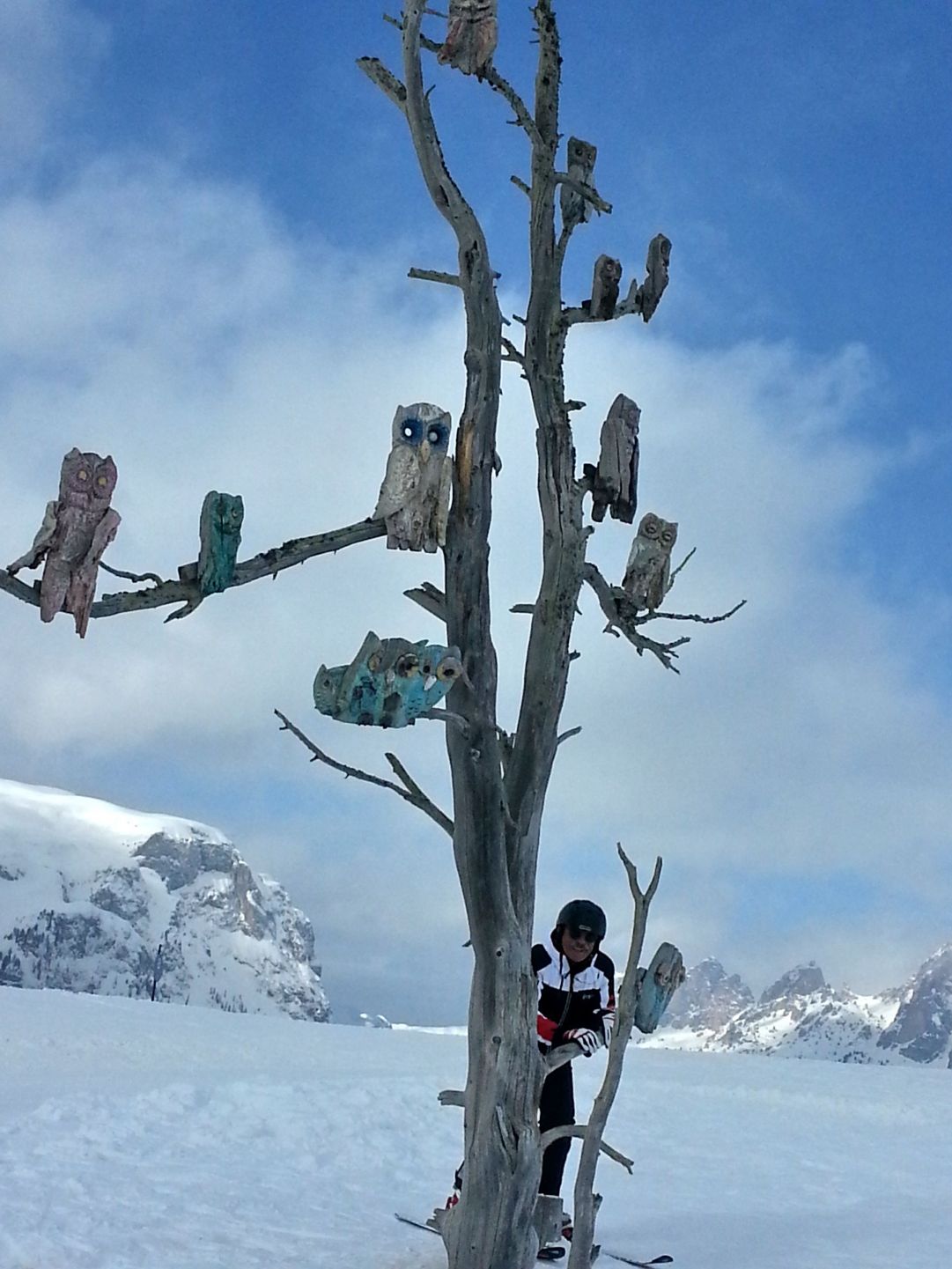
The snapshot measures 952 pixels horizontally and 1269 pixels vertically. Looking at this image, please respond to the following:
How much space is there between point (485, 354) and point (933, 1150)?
8.87m

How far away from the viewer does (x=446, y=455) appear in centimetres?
450

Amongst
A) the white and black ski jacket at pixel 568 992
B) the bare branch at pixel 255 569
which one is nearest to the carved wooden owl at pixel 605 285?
the bare branch at pixel 255 569

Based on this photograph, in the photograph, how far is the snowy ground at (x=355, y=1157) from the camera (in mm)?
5457

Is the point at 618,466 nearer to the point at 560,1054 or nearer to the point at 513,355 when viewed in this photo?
the point at 513,355

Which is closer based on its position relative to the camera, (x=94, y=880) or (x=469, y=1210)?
(x=469, y=1210)

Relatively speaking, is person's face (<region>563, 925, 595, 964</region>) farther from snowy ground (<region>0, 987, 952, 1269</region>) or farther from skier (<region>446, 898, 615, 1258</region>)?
snowy ground (<region>0, 987, 952, 1269</region>)

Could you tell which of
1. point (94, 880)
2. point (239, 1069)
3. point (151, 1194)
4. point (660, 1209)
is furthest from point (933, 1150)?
point (94, 880)

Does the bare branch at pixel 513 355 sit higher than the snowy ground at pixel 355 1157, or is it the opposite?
the bare branch at pixel 513 355

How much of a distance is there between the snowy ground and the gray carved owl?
3047 mm

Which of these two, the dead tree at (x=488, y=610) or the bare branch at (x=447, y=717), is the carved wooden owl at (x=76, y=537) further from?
the bare branch at (x=447, y=717)

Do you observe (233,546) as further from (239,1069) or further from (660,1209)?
(239,1069)

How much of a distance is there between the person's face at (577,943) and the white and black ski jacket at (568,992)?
25 millimetres

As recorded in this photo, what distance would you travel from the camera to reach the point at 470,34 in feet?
16.4

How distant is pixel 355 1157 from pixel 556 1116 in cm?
295
